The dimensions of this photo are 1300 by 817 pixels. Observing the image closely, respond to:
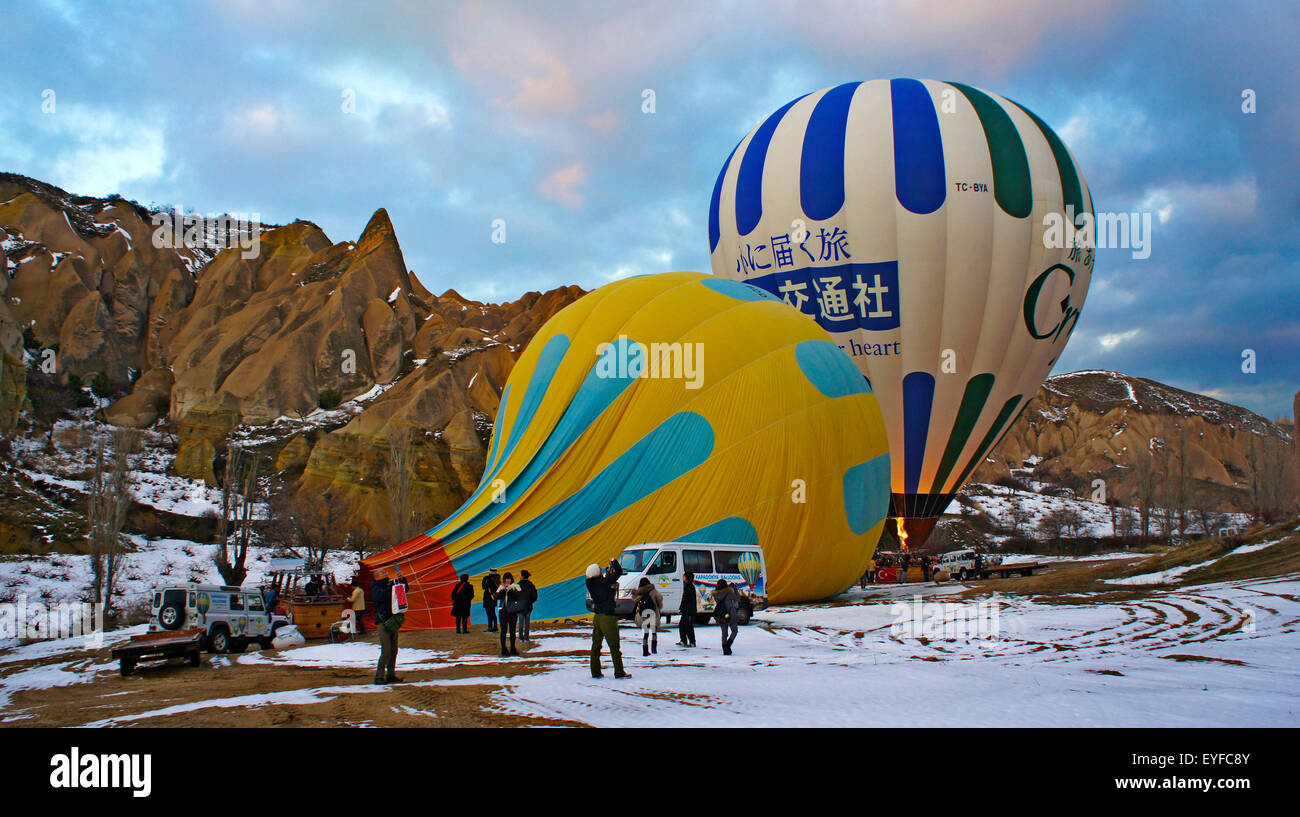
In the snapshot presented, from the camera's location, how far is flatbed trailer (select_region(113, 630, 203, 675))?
41.7 ft

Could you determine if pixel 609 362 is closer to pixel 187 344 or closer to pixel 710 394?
pixel 710 394

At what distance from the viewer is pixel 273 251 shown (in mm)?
78938

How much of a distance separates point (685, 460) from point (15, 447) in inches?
2009

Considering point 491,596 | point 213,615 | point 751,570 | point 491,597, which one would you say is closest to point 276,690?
point 491,597

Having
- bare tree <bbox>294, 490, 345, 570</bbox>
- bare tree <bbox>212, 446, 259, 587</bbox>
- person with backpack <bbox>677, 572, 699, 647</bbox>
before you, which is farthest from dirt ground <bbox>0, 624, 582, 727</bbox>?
bare tree <bbox>294, 490, 345, 570</bbox>

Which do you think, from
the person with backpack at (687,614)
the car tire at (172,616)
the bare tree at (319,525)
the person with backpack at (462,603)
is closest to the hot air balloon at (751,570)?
the person with backpack at (687,614)

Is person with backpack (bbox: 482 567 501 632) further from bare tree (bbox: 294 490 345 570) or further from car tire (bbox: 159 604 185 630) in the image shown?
bare tree (bbox: 294 490 345 570)

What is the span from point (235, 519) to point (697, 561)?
1400 inches

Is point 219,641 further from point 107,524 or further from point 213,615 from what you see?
point 107,524

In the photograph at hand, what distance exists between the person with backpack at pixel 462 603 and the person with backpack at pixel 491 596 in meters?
0.48

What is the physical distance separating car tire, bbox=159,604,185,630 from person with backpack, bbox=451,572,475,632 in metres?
4.97

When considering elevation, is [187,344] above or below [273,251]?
below

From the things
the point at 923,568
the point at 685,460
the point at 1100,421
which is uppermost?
the point at 1100,421

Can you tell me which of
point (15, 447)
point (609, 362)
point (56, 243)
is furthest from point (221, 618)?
point (56, 243)
